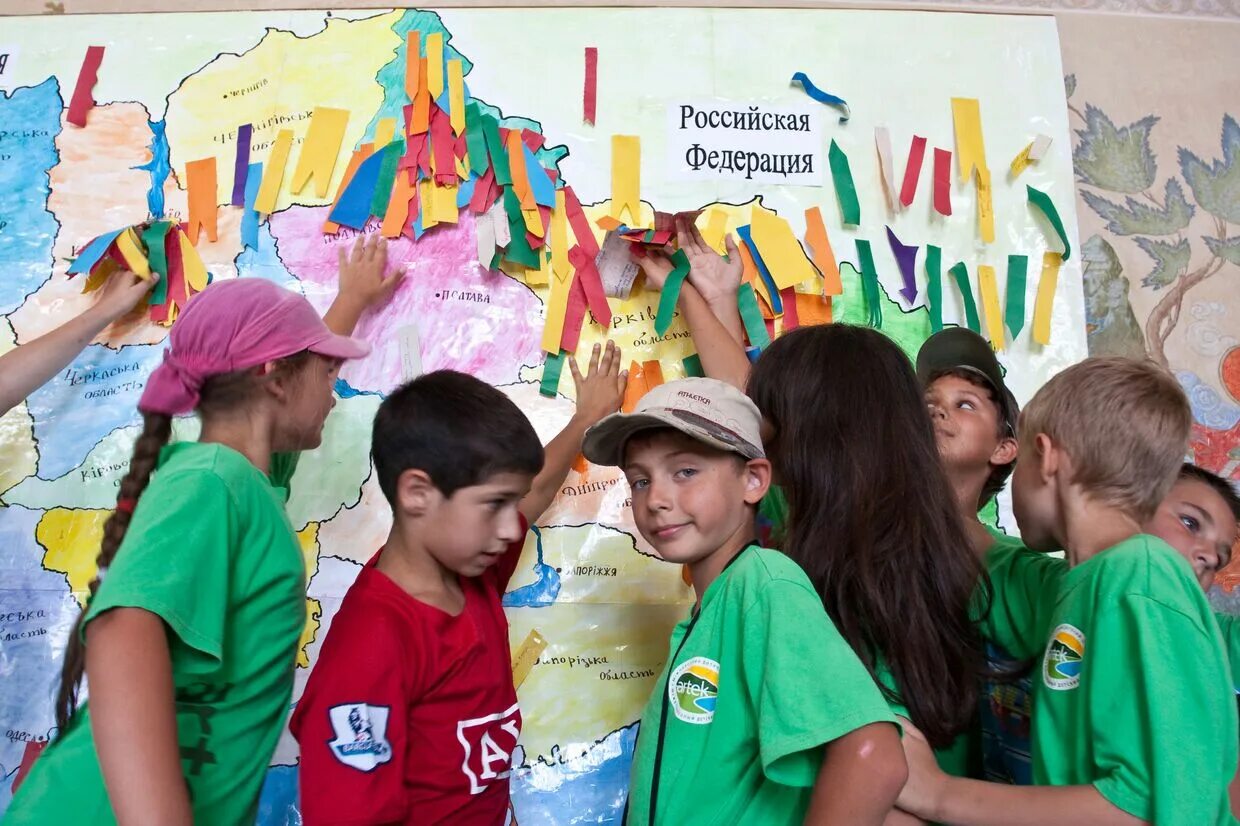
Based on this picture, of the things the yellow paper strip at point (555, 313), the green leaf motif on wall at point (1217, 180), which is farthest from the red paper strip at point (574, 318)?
the green leaf motif on wall at point (1217, 180)

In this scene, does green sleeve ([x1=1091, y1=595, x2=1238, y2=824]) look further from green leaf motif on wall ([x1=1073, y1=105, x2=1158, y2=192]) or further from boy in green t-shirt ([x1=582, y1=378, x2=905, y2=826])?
green leaf motif on wall ([x1=1073, y1=105, x2=1158, y2=192])

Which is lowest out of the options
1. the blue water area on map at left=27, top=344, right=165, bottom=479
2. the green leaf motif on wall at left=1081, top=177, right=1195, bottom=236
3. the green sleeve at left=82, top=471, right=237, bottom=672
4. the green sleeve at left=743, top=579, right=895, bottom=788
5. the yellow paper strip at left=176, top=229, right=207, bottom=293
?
the green sleeve at left=743, top=579, right=895, bottom=788

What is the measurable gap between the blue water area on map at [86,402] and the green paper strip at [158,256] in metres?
0.08

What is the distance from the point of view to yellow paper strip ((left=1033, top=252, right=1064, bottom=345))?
172 cm

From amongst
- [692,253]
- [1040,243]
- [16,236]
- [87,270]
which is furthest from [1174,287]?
[16,236]

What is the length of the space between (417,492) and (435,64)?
0.94m

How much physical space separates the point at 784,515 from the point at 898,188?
2.43 feet

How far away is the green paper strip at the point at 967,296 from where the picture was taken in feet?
5.62

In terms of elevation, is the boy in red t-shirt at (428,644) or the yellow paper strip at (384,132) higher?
the yellow paper strip at (384,132)

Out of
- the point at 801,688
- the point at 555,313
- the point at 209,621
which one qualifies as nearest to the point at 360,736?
the point at 209,621

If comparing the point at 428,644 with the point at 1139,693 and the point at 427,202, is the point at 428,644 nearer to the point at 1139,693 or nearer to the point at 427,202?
the point at 1139,693

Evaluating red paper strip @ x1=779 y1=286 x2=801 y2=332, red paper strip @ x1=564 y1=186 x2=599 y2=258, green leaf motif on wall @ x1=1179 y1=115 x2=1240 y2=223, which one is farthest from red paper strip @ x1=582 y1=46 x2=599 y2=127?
green leaf motif on wall @ x1=1179 y1=115 x2=1240 y2=223

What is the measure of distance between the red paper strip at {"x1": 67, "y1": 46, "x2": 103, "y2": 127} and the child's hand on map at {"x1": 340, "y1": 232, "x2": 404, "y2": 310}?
1.88 feet

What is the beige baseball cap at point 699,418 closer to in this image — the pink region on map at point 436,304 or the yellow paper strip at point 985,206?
the pink region on map at point 436,304
